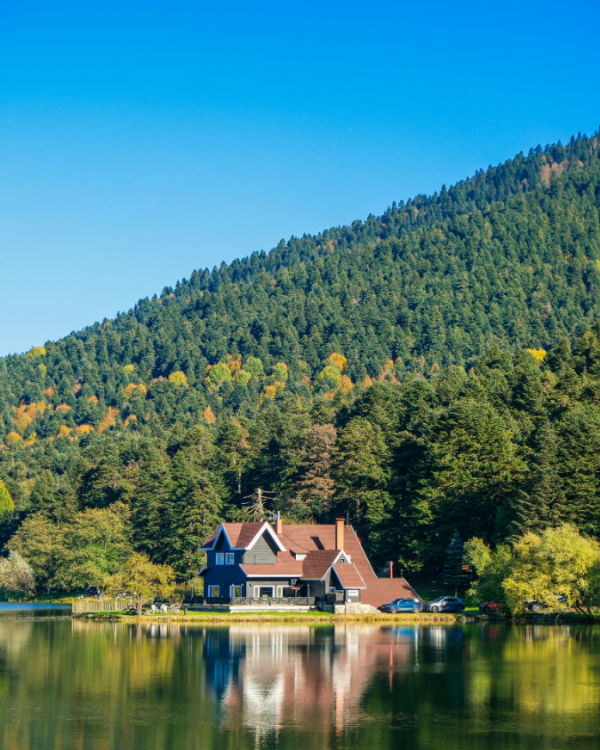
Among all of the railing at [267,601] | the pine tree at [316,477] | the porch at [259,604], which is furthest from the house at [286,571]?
the pine tree at [316,477]

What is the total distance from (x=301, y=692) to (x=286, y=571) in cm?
4564

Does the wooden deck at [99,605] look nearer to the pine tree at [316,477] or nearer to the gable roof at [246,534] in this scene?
the gable roof at [246,534]

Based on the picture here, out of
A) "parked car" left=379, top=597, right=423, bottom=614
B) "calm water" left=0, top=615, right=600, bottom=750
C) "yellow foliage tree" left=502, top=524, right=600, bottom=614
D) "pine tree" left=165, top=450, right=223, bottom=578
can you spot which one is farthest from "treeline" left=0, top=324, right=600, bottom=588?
"calm water" left=0, top=615, right=600, bottom=750

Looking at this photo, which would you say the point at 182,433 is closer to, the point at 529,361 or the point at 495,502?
the point at 529,361

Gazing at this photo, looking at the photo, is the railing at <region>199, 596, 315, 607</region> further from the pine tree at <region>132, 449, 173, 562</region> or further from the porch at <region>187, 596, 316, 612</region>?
the pine tree at <region>132, 449, 173, 562</region>

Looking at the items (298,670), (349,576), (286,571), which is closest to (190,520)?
(286,571)

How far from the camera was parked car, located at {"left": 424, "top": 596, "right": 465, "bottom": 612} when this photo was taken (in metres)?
77.7

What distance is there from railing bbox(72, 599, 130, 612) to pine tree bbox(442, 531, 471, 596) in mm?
28128

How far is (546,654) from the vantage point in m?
48.2

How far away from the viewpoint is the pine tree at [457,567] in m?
83.3

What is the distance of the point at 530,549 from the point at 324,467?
154 feet

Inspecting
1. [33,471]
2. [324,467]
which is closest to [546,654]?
[324,467]

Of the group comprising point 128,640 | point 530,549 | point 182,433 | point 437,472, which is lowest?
point 128,640

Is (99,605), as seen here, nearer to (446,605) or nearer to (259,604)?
(259,604)
